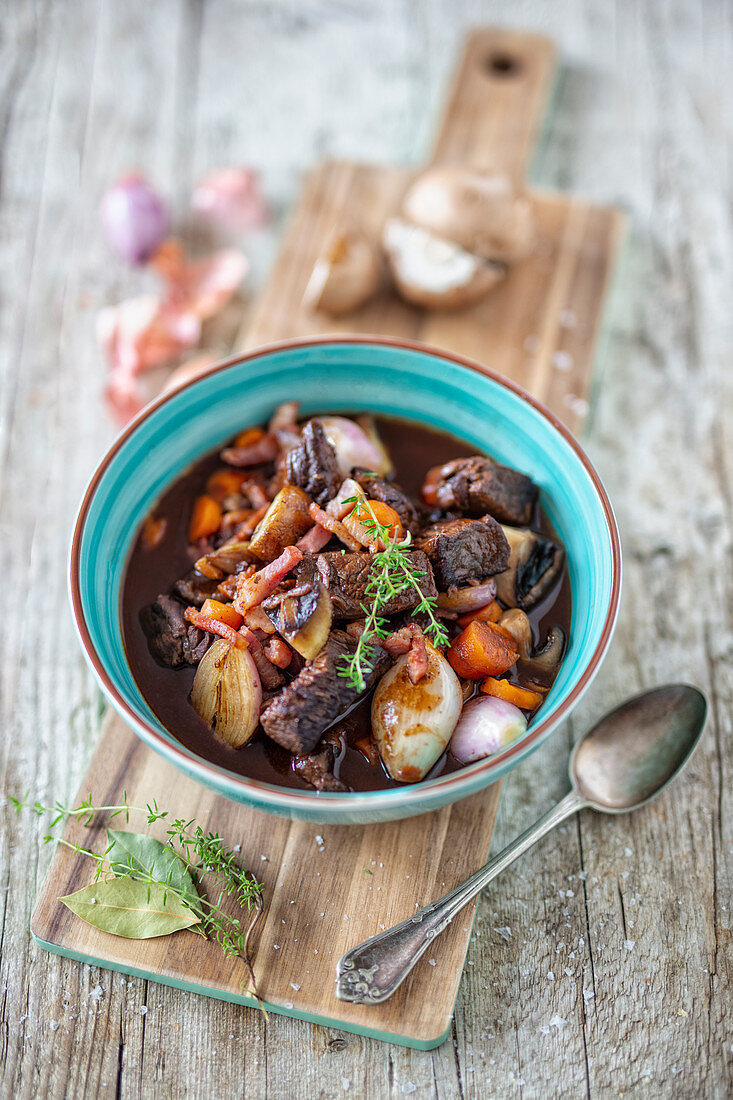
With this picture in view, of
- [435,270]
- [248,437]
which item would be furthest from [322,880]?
[435,270]

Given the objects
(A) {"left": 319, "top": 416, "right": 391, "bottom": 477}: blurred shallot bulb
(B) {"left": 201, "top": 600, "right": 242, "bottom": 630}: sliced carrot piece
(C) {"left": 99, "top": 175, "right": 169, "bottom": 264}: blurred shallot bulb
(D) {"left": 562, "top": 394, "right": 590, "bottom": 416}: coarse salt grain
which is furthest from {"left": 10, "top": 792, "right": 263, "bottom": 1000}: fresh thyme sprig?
(C) {"left": 99, "top": 175, "right": 169, "bottom": 264}: blurred shallot bulb

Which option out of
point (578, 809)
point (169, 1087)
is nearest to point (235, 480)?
point (578, 809)

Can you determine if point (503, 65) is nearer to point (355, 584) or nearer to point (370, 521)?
point (370, 521)

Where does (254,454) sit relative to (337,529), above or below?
below

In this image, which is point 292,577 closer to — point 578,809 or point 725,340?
point 578,809

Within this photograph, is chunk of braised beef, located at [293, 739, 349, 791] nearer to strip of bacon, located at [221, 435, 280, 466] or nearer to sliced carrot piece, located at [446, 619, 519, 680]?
→ sliced carrot piece, located at [446, 619, 519, 680]
